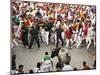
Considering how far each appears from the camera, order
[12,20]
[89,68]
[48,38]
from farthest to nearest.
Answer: [89,68], [48,38], [12,20]

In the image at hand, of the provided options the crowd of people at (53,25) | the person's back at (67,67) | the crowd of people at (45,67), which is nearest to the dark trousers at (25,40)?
the crowd of people at (53,25)

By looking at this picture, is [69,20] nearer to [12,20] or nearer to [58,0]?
[58,0]

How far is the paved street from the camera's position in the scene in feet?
6.57

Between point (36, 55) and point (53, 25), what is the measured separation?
0.35 metres

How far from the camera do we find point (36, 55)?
207 centimetres

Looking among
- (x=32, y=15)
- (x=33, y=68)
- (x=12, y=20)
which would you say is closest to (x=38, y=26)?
(x=32, y=15)

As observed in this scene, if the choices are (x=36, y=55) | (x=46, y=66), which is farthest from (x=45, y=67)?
(x=36, y=55)

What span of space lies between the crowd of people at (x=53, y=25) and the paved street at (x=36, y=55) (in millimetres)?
36

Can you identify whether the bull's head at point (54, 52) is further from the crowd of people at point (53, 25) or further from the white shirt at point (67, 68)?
the white shirt at point (67, 68)

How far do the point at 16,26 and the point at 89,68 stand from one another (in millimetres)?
908

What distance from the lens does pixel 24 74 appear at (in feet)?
6.61

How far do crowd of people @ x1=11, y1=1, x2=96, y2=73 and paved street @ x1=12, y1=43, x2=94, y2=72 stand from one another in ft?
0.12

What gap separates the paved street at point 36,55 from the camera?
200cm

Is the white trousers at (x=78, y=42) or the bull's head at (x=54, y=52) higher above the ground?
the white trousers at (x=78, y=42)
